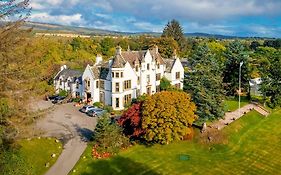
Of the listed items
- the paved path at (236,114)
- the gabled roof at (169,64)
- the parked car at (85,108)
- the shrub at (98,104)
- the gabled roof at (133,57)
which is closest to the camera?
the paved path at (236,114)

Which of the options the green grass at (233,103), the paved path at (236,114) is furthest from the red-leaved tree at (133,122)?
the green grass at (233,103)

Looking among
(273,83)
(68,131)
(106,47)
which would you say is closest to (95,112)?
(68,131)

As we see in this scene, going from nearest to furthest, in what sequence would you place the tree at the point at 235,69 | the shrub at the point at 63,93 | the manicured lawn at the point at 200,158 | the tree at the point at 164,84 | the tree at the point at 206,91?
the manicured lawn at the point at 200,158
the tree at the point at 206,91
the shrub at the point at 63,93
the tree at the point at 235,69
the tree at the point at 164,84

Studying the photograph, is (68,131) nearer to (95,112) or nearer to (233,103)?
(95,112)

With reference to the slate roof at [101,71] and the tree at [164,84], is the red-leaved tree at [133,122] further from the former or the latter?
the tree at [164,84]

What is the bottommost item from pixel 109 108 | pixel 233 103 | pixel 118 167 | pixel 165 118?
pixel 118 167

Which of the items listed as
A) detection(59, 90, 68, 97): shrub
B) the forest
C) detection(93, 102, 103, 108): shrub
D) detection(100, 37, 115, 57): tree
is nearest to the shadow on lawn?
the forest
